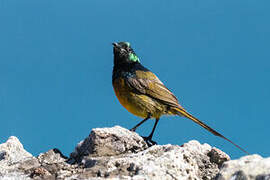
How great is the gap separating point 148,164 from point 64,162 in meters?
1.53

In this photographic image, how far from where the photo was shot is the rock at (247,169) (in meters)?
3.17

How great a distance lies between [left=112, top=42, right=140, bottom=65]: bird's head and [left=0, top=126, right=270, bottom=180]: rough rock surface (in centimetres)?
375

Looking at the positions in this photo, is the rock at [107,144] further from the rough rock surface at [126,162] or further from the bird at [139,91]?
the bird at [139,91]

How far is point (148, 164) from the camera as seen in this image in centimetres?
385

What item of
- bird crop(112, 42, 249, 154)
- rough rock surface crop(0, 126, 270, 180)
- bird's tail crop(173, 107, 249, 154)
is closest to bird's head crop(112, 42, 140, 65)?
bird crop(112, 42, 249, 154)

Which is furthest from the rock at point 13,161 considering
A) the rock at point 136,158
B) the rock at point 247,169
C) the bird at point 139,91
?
the bird at point 139,91

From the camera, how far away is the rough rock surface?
3.55 meters

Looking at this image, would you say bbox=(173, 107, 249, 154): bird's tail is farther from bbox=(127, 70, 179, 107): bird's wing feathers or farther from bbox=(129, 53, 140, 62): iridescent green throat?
bbox=(129, 53, 140, 62): iridescent green throat

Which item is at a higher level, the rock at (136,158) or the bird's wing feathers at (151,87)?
the bird's wing feathers at (151,87)

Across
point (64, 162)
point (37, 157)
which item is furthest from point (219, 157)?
point (37, 157)

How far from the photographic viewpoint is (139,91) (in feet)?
26.8

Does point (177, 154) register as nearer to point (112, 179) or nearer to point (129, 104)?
point (112, 179)

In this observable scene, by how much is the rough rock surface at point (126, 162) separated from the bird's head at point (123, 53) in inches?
148

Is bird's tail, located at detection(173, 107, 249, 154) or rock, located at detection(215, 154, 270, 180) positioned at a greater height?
bird's tail, located at detection(173, 107, 249, 154)
